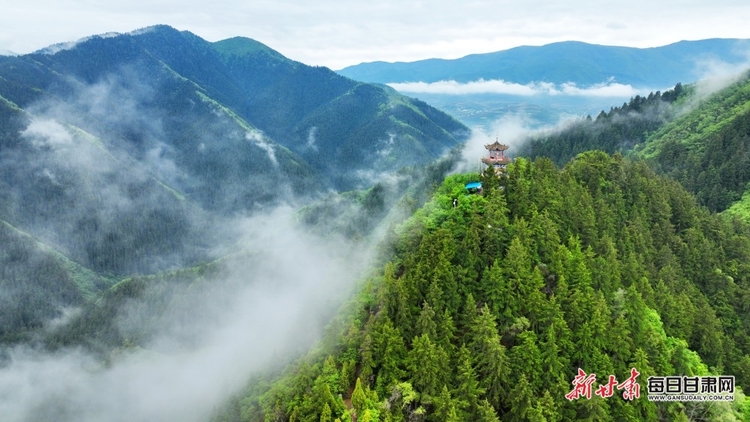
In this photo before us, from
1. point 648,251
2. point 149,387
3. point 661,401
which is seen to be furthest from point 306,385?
point 149,387

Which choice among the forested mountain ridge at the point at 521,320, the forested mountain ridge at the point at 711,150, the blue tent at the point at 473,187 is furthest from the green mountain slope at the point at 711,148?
the blue tent at the point at 473,187

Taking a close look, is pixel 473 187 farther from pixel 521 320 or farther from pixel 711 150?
pixel 711 150

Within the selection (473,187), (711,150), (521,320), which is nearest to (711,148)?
(711,150)

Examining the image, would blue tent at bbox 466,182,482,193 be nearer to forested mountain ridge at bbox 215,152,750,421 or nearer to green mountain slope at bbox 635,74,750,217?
forested mountain ridge at bbox 215,152,750,421

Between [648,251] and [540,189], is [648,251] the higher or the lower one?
the lower one

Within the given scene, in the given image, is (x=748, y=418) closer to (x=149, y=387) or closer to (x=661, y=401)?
(x=661, y=401)

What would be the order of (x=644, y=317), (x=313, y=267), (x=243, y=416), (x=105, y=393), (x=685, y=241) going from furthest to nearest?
(x=105, y=393) < (x=313, y=267) < (x=685, y=241) < (x=243, y=416) < (x=644, y=317)

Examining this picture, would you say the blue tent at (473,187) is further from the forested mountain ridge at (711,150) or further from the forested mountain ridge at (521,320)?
the forested mountain ridge at (711,150)

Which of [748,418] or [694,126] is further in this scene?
[694,126]

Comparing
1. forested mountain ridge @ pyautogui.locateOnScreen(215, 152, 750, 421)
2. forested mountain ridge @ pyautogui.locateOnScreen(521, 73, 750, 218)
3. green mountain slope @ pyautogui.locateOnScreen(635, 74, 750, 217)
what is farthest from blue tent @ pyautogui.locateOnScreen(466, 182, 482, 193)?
green mountain slope @ pyautogui.locateOnScreen(635, 74, 750, 217)
